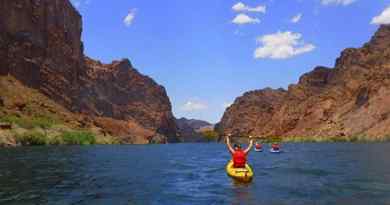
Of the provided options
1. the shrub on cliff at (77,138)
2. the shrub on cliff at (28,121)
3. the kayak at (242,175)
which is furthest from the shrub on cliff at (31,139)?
the kayak at (242,175)

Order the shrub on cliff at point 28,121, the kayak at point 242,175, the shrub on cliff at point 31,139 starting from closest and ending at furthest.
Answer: the kayak at point 242,175, the shrub on cliff at point 31,139, the shrub on cliff at point 28,121

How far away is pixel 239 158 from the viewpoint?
1519 inches

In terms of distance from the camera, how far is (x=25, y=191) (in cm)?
3086

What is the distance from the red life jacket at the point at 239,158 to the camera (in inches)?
1519

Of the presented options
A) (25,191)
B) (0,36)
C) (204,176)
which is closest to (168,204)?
(25,191)

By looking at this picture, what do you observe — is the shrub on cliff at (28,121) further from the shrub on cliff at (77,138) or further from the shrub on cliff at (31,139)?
the shrub on cliff at (77,138)

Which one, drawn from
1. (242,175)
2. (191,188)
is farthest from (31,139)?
(191,188)

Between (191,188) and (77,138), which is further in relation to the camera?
(77,138)

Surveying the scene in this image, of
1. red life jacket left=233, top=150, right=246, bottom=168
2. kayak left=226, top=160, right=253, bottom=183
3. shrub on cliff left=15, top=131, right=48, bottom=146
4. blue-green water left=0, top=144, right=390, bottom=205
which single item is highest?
shrub on cliff left=15, top=131, right=48, bottom=146

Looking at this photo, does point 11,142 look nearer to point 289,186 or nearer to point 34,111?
point 34,111

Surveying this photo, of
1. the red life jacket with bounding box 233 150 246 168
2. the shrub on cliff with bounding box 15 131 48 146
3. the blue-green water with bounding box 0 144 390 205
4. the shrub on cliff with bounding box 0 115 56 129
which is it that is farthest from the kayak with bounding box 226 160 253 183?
the shrub on cliff with bounding box 0 115 56 129

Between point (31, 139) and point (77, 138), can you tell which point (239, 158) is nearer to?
point (31, 139)

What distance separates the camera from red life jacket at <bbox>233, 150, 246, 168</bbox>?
38594mm

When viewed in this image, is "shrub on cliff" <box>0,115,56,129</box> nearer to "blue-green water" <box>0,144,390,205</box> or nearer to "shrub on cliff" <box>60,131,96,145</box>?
"shrub on cliff" <box>60,131,96,145</box>
